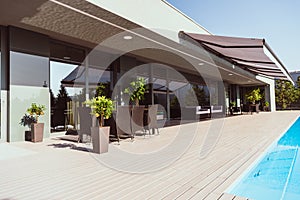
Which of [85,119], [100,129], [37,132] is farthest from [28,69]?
[100,129]

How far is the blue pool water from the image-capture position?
117 inches

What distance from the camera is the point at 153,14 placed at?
277 inches

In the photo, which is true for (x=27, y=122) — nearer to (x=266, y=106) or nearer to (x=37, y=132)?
(x=37, y=132)

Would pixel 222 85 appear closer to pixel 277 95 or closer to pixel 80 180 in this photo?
pixel 277 95

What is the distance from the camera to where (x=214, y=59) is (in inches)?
430

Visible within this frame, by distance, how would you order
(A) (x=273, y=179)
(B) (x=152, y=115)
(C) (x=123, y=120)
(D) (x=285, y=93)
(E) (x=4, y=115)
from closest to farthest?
(A) (x=273, y=179), (C) (x=123, y=120), (E) (x=4, y=115), (B) (x=152, y=115), (D) (x=285, y=93)

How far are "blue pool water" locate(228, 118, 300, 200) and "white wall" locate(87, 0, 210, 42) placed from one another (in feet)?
16.1

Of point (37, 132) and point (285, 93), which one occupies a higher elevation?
point (285, 93)

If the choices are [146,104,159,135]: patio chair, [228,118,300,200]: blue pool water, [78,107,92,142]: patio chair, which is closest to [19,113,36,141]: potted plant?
[78,107,92,142]: patio chair

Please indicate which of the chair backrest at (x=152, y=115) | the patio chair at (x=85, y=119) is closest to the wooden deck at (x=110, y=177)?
the patio chair at (x=85, y=119)

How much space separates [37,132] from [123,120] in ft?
9.25

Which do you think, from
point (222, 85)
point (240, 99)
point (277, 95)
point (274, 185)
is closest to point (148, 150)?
point (274, 185)

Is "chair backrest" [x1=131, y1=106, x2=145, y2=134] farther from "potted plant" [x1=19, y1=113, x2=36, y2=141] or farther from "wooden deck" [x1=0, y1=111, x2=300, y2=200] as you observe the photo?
"potted plant" [x1=19, y1=113, x2=36, y2=141]

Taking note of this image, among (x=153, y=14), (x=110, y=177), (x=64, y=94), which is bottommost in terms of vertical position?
(x=110, y=177)
